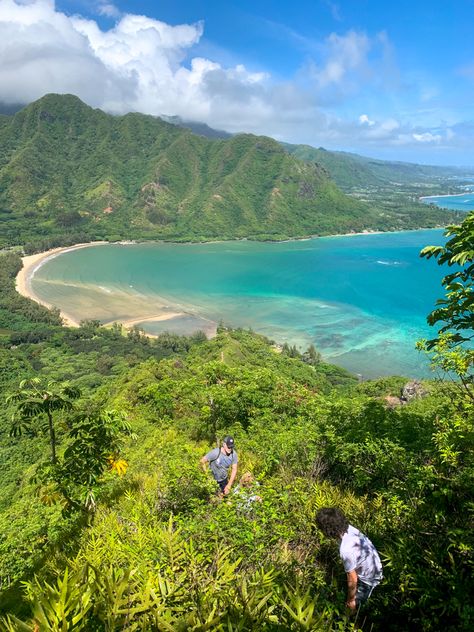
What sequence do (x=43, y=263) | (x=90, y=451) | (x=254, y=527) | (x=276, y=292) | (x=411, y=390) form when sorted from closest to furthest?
(x=254, y=527), (x=90, y=451), (x=411, y=390), (x=276, y=292), (x=43, y=263)

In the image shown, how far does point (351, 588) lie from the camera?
3.50m

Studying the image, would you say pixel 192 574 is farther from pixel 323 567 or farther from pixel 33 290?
pixel 33 290

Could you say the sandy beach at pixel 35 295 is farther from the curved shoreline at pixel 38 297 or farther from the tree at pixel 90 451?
the tree at pixel 90 451

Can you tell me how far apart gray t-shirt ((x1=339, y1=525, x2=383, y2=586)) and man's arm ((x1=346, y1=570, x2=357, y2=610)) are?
0.09 meters

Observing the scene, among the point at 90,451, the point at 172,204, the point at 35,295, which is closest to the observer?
the point at 90,451

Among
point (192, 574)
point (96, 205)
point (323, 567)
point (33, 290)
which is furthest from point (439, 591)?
point (96, 205)

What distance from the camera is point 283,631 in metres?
2.32

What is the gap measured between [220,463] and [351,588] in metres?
3.15

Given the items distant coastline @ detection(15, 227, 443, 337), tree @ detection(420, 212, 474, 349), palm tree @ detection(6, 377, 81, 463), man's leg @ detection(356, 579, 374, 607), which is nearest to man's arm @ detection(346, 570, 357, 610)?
man's leg @ detection(356, 579, 374, 607)

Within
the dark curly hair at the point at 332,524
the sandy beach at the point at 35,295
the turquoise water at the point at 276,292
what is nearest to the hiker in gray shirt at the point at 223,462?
the dark curly hair at the point at 332,524

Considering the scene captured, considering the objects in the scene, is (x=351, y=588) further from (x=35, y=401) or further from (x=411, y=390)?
(x=411, y=390)

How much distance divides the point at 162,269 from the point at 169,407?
93868mm

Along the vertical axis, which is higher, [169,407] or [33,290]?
[169,407]

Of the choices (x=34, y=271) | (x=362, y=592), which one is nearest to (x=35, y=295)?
(x=34, y=271)
